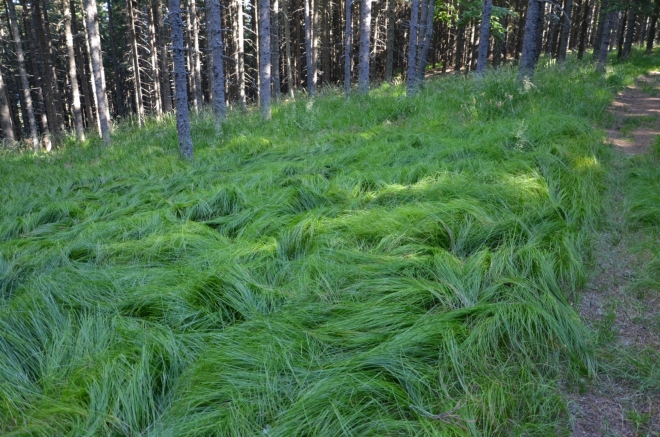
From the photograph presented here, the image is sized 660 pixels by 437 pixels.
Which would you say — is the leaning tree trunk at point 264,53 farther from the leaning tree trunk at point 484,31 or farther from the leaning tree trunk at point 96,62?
the leaning tree trunk at point 484,31

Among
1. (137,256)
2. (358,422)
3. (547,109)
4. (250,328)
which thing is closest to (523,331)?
(358,422)

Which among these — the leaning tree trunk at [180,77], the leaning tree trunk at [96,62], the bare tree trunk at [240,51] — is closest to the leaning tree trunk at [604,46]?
the bare tree trunk at [240,51]

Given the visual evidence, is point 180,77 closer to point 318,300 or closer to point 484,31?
point 318,300

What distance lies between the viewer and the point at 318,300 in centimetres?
277

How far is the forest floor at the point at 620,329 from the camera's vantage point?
1.95 metres

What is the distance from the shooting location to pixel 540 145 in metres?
5.37

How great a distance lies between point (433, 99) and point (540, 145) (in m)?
4.75

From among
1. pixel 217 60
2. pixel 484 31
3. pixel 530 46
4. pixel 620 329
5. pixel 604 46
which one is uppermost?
pixel 484 31

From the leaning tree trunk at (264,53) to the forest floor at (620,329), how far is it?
925 cm

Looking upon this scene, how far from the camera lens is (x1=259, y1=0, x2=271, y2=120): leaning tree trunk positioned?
11.5m

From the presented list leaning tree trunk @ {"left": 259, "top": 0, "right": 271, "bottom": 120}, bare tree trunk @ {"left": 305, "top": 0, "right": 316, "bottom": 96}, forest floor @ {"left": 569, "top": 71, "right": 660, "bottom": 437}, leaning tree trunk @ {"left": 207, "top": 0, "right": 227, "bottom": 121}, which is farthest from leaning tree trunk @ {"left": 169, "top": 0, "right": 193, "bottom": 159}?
bare tree trunk @ {"left": 305, "top": 0, "right": 316, "bottom": 96}

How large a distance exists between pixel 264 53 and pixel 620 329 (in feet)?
37.2

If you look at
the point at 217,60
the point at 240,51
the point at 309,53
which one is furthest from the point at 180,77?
the point at 309,53

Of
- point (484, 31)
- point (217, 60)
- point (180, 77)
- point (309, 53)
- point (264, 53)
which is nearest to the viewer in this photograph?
point (180, 77)
